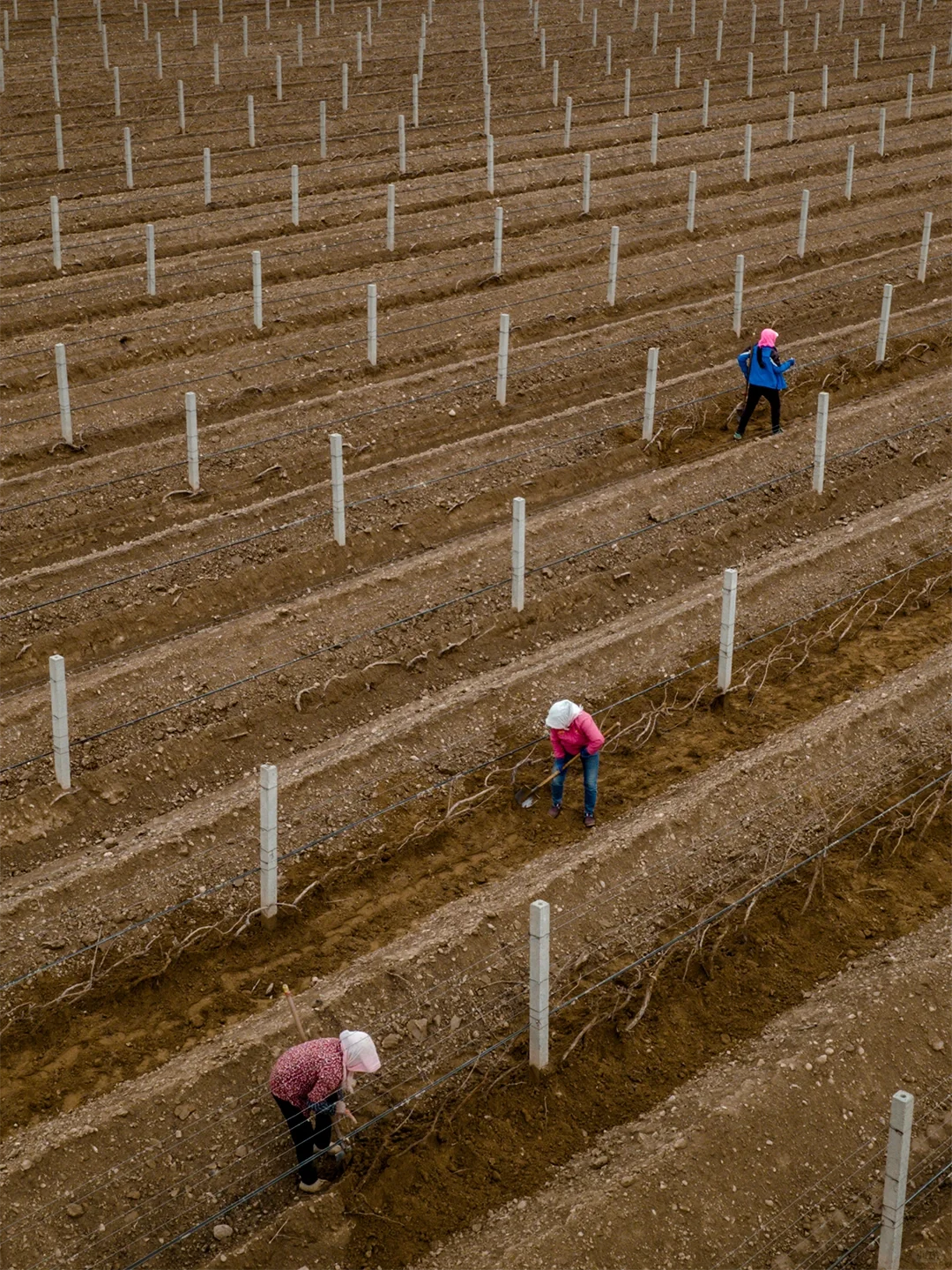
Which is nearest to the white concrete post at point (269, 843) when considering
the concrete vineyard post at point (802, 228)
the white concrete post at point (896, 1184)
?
the white concrete post at point (896, 1184)

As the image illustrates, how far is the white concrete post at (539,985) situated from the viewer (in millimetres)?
9547

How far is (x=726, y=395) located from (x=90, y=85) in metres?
17.5

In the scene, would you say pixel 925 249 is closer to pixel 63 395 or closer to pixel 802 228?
pixel 802 228

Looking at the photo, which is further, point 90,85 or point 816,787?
point 90,85

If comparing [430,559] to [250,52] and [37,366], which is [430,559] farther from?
[250,52]

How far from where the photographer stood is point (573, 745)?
1213cm

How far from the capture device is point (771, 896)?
1153 centimetres

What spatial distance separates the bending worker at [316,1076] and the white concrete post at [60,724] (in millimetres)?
4260

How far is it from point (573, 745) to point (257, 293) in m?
10.3

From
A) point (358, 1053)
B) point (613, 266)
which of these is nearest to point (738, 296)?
point (613, 266)

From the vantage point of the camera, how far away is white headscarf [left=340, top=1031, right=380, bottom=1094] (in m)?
8.95

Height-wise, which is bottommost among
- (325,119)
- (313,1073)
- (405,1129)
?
(405,1129)

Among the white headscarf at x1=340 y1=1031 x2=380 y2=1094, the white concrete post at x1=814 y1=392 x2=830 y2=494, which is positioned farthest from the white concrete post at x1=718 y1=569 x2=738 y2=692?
the white headscarf at x1=340 y1=1031 x2=380 y2=1094

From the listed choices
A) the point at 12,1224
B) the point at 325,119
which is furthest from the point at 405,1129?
the point at 325,119
